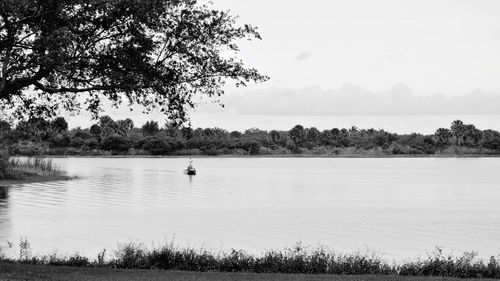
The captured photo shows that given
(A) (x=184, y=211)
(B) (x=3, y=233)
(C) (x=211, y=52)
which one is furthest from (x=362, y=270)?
(A) (x=184, y=211)

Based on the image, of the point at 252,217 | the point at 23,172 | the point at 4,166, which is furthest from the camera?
the point at 23,172

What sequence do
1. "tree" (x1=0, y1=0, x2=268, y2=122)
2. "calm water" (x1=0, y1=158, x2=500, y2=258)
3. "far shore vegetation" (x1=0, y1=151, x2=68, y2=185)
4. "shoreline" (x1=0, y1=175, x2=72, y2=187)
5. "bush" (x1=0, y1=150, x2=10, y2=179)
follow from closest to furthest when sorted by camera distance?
1. "tree" (x1=0, y1=0, x2=268, y2=122)
2. "calm water" (x1=0, y1=158, x2=500, y2=258)
3. "bush" (x1=0, y1=150, x2=10, y2=179)
4. "shoreline" (x1=0, y1=175, x2=72, y2=187)
5. "far shore vegetation" (x1=0, y1=151, x2=68, y2=185)

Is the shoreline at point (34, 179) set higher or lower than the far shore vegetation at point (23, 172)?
lower

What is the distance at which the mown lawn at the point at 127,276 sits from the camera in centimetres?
1706

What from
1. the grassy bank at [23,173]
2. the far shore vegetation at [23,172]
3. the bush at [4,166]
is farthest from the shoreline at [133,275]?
the grassy bank at [23,173]

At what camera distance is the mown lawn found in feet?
56.0

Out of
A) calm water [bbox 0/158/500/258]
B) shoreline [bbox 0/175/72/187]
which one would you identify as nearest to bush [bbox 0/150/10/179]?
shoreline [bbox 0/175/72/187]

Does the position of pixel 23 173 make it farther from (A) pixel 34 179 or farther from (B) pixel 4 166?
(B) pixel 4 166

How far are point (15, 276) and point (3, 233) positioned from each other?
2336cm

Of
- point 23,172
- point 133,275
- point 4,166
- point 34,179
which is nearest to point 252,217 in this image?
point 133,275

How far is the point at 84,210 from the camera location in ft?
188

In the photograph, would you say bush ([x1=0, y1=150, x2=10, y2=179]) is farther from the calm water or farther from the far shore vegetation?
the calm water

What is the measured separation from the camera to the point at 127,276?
58.6 ft

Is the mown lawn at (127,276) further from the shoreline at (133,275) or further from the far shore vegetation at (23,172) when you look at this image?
the far shore vegetation at (23,172)
